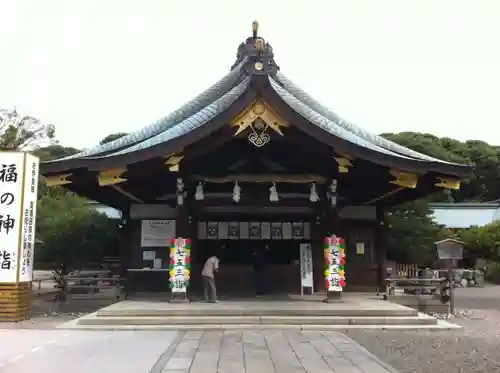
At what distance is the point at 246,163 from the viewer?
13.5m

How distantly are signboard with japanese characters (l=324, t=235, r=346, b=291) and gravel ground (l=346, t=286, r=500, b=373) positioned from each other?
2208 mm

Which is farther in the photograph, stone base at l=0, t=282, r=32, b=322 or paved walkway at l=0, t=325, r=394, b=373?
stone base at l=0, t=282, r=32, b=322

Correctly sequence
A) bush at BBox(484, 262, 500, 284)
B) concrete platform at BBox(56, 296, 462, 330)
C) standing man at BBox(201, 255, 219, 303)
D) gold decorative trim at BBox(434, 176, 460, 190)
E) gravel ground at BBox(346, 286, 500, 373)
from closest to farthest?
gravel ground at BBox(346, 286, 500, 373), concrete platform at BBox(56, 296, 462, 330), gold decorative trim at BBox(434, 176, 460, 190), standing man at BBox(201, 255, 219, 303), bush at BBox(484, 262, 500, 284)

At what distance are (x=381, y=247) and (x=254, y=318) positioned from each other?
5.76 metres

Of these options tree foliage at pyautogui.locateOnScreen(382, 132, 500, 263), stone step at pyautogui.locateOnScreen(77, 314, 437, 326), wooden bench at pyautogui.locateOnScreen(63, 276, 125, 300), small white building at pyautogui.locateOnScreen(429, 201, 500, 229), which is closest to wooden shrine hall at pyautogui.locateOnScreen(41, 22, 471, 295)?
wooden bench at pyautogui.locateOnScreen(63, 276, 125, 300)

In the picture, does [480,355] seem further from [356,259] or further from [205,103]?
[205,103]

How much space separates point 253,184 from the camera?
13.1m

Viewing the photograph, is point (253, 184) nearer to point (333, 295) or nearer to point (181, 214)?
point (181, 214)

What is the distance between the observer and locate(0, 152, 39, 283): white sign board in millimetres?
11148

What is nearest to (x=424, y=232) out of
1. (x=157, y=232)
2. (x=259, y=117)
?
(x=157, y=232)

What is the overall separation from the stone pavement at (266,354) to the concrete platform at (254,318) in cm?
66

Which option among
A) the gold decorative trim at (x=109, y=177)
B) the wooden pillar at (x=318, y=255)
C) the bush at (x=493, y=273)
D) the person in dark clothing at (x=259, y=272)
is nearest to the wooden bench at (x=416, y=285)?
the wooden pillar at (x=318, y=255)

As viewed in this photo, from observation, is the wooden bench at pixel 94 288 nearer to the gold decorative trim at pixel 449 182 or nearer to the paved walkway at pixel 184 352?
the paved walkway at pixel 184 352

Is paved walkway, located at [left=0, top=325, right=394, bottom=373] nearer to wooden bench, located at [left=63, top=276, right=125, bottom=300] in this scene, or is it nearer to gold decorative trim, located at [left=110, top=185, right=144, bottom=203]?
wooden bench, located at [left=63, top=276, right=125, bottom=300]
